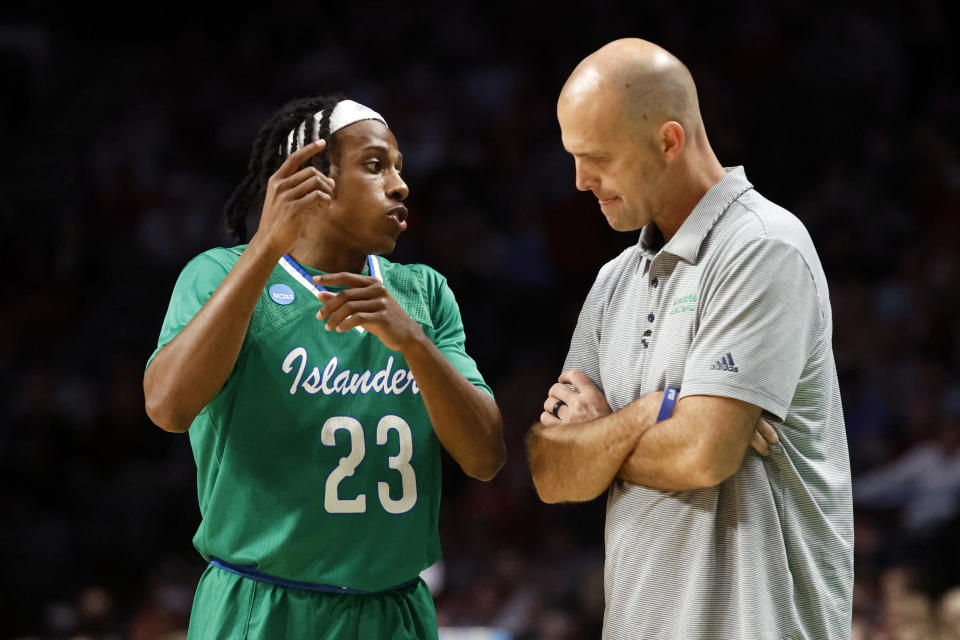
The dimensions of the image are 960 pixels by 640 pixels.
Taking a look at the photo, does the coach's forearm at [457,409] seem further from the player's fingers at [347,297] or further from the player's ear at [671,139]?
the player's ear at [671,139]

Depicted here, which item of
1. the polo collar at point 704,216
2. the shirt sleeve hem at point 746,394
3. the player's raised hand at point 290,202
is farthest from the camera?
the polo collar at point 704,216

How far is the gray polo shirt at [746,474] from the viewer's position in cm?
252

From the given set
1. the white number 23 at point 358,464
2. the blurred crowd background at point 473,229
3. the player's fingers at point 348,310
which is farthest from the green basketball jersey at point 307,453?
the blurred crowd background at point 473,229

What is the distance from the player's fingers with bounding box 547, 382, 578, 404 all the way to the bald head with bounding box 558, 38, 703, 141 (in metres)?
0.67

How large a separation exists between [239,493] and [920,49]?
7.28 metres

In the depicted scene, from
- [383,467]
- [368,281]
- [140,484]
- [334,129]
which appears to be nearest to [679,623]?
[383,467]

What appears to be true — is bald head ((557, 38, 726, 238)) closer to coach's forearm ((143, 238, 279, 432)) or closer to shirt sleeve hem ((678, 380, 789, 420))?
shirt sleeve hem ((678, 380, 789, 420))

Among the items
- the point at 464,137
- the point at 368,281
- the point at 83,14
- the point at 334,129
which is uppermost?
the point at 83,14

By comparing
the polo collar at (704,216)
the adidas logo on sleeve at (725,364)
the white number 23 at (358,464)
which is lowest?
the white number 23 at (358,464)

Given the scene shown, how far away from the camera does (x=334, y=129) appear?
298cm

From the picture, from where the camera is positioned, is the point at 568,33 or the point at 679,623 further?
the point at 568,33

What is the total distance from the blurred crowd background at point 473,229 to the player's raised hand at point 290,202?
13.3 feet

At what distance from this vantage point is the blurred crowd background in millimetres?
6773

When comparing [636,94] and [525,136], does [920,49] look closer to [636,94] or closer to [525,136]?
[525,136]
